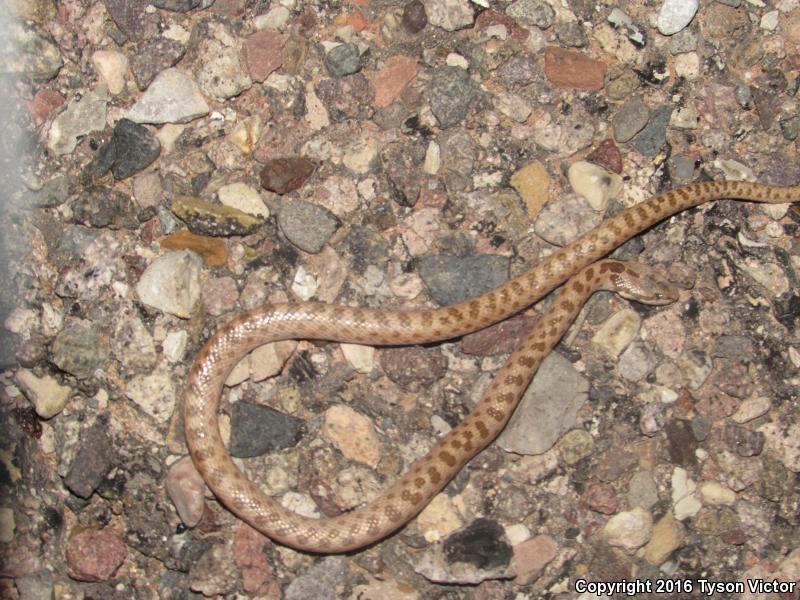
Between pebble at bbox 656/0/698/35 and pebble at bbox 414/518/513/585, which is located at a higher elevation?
pebble at bbox 656/0/698/35

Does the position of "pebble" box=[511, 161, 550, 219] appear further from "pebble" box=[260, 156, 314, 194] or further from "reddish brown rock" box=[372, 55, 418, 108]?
"pebble" box=[260, 156, 314, 194]

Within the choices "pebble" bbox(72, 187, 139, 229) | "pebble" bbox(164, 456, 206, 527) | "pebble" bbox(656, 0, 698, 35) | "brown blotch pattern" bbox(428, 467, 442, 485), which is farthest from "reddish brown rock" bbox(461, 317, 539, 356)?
"pebble" bbox(72, 187, 139, 229)

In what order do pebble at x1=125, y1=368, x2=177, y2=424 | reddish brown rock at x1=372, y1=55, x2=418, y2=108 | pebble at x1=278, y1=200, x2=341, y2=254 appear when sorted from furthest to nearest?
reddish brown rock at x1=372, y1=55, x2=418, y2=108 → pebble at x1=278, y1=200, x2=341, y2=254 → pebble at x1=125, y1=368, x2=177, y2=424

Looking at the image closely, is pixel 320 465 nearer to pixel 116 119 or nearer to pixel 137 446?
pixel 137 446

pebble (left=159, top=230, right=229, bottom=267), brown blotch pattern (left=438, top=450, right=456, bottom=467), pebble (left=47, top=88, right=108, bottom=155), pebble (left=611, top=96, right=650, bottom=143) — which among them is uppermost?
pebble (left=47, top=88, right=108, bottom=155)

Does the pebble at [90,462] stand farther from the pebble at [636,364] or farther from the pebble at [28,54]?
the pebble at [636,364]

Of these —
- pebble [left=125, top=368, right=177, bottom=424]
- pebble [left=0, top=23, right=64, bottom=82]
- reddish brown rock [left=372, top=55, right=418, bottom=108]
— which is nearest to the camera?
pebble [left=125, top=368, right=177, bottom=424]

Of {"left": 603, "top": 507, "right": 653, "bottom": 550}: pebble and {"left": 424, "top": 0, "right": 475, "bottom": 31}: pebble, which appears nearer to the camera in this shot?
{"left": 603, "top": 507, "right": 653, "bottom": 550}: pebble

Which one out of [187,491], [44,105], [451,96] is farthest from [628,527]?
[44,105]

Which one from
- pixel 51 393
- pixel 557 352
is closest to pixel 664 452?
pixel 557 352
